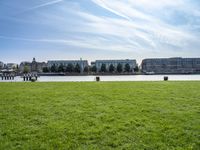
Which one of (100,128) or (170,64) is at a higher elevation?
(170,64)

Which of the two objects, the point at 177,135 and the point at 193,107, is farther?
the point at 193,107

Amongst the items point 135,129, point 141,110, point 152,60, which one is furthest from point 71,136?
point 152,60

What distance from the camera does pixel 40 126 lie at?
6531 millimetres

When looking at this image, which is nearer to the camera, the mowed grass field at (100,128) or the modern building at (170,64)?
the mowed grass field at (100,128)

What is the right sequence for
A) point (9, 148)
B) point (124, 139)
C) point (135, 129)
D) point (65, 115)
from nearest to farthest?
point (9, 148), point (124, 139), point (135, 129), point (65, 115)

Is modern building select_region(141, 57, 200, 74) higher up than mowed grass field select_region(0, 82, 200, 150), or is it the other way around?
modern building select_region(141, 57, 200, 74)

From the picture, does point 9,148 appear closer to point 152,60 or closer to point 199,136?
Result: point 199,136

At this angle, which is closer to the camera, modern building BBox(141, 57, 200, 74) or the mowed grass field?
the mowed grass field

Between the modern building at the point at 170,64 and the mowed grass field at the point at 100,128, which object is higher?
the modern building at the point at 170,64

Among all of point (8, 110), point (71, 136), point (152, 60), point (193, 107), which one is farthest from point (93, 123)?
point (152, 60)

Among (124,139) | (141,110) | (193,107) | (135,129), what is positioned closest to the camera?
(124,139)

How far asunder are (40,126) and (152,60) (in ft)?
574

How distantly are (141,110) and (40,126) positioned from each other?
3.72 meters

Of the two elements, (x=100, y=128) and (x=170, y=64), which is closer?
(x=100, y=128)
